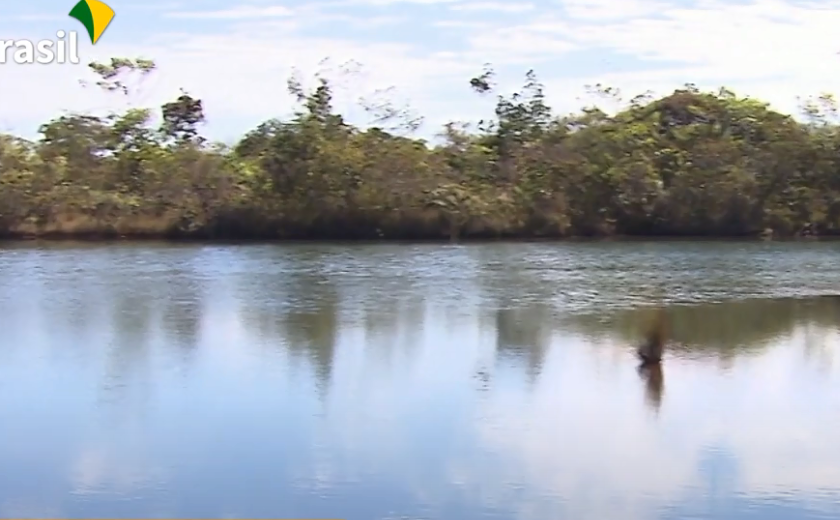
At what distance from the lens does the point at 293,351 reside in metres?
11.5

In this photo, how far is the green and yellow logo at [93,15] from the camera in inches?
701

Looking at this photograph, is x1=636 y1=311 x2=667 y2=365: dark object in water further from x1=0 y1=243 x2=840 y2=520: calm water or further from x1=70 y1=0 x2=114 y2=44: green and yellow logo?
x1=70 y1=0 x2=114 y2=44: green and yellow logo

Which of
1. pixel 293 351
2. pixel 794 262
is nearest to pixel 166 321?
pixel 293 351

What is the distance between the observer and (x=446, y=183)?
31.3 meters

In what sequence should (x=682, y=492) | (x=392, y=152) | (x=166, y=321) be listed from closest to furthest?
1. (x=682, y=492)
2. (x=166, y=321)
3. (x=392, y=152)

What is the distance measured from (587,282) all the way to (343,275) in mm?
4364

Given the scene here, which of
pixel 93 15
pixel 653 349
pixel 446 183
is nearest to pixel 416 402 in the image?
pixel 653 349

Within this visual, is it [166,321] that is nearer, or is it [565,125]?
[166,321]

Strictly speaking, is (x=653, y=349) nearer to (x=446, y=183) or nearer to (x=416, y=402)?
(x=416, y=402)

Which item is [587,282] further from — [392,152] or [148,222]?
[148,222]

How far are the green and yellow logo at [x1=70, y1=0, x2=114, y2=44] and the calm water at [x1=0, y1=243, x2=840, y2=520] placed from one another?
166 inches

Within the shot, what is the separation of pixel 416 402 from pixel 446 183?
22.4 m

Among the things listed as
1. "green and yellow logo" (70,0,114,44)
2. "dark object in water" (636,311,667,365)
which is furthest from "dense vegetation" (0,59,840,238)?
"dark object in water" (636,311,667,365)

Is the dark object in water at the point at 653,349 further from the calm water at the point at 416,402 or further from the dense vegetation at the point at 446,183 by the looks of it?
the dense vegetation at the point at 446,183
